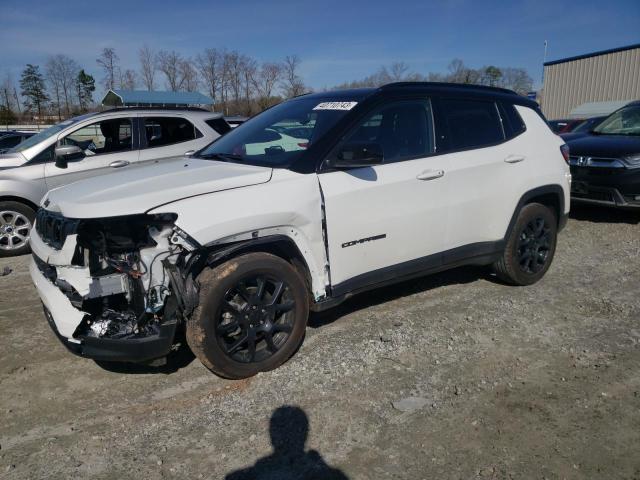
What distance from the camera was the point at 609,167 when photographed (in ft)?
24.4

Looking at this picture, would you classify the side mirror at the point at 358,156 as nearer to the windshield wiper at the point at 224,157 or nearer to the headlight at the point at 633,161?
the windshield wiper at the point at 224,157

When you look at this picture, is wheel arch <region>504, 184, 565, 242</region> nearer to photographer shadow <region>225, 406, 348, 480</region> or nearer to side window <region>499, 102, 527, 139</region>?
side window <region>499, 102, 527, 139</region>

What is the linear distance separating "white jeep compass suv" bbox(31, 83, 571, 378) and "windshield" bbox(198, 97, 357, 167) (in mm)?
17

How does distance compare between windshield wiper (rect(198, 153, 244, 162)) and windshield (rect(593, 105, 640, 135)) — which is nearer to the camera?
windshield wiper (rect(198, 153, 244, 162))

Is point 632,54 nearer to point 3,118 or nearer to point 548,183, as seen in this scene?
point 548,183

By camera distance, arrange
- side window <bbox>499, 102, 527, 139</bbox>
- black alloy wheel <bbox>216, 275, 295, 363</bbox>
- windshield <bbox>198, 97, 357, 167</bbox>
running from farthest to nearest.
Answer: side window <bbox>499, 102, 527, 139</bbox> < windshield <bbox>198, 97, 357, 167</bbox> < black alloy wheel <bbox>216, 275, 295, 363</bbox>

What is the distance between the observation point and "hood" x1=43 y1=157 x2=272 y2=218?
290 cm

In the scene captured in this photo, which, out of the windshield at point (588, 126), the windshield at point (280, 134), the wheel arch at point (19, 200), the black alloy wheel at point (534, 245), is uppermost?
the windshield at point (280, 134)

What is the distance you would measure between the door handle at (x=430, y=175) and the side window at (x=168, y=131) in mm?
4263

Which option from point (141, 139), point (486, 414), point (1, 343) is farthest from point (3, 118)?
point (486, 414)

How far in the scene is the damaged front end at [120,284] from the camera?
9.73ft

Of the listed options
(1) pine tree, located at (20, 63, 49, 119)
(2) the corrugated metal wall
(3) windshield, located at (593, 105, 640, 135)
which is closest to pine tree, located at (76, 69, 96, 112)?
(1) pine tree, located at (20, 63, 49, 119)

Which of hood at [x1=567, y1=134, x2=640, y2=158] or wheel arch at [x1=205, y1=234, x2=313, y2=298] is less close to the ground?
hood at [x1=567, y1=134, x2=640, y2=158]

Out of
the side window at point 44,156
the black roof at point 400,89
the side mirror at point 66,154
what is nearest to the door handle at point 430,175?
the black roof at point 400,89
